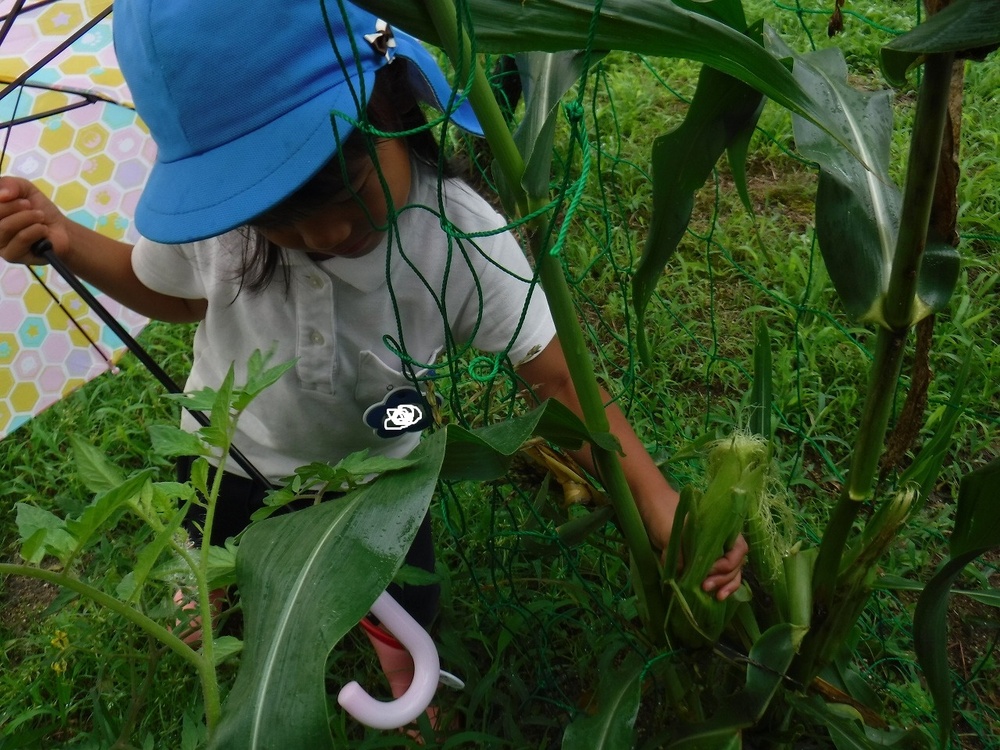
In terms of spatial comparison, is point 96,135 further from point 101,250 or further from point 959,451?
point 959,451

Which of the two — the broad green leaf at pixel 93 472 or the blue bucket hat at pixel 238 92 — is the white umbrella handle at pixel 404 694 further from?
the blue bucket hat at pixel 238 92

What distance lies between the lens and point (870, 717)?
0.96 m

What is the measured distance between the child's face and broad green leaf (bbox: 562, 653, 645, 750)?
0.59 m

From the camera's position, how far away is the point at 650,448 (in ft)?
4.79

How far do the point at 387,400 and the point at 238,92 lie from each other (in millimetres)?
436

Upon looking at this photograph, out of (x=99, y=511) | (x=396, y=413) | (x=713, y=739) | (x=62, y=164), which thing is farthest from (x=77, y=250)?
(x=713, y=739)

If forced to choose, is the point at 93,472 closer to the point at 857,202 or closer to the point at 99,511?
the point at 99,511

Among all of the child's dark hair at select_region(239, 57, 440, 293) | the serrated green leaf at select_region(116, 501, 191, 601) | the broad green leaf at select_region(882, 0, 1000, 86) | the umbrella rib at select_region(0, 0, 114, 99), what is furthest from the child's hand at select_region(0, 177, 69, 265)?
the broad green leaf at select_region(882, 0, 1000, 86)

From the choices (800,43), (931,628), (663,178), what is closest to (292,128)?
(663,178)

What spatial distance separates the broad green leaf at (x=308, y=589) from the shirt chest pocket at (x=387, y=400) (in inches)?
14.6

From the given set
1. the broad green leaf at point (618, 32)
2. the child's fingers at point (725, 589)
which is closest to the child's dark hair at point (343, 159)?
the broad green leaf at point (618, 32)

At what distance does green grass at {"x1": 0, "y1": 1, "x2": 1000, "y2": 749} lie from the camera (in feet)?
3.87

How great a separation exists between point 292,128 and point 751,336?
1229 millimetres

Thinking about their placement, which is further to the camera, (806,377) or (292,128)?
(806,377)
